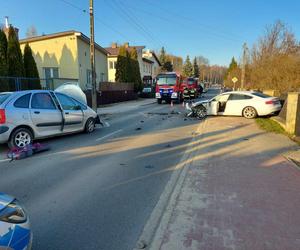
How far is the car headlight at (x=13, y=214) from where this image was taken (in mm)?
2527

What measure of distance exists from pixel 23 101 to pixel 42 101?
2.44ft

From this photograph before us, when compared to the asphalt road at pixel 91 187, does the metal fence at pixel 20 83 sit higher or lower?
higher

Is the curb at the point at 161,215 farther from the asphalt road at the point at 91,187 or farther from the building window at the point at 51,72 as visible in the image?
the building window at the point at 51,72

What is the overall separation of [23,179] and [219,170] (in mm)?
4055

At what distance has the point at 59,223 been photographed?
3967mm

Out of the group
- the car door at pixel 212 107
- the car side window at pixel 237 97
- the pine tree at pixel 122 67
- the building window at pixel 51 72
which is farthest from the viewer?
the pine tree at pixel 122 67

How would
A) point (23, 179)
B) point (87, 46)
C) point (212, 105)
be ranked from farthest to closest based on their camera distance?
point (87, 46) → point (212, 105) → point (23, 179)

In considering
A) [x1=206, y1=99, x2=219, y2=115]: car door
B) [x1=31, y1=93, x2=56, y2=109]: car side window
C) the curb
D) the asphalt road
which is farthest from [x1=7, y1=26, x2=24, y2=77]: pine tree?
the curb

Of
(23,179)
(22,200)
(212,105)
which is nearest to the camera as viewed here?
(22,200)

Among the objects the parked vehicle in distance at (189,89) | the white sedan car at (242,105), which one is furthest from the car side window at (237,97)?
the parked vehicle in distance at (189,89)

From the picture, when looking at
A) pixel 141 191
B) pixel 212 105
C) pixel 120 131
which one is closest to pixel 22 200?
pixel 141 191

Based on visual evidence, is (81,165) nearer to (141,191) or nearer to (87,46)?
(141,191)

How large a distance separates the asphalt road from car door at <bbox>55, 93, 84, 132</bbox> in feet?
3.10

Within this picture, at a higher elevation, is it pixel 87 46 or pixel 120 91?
pixel 87 46
